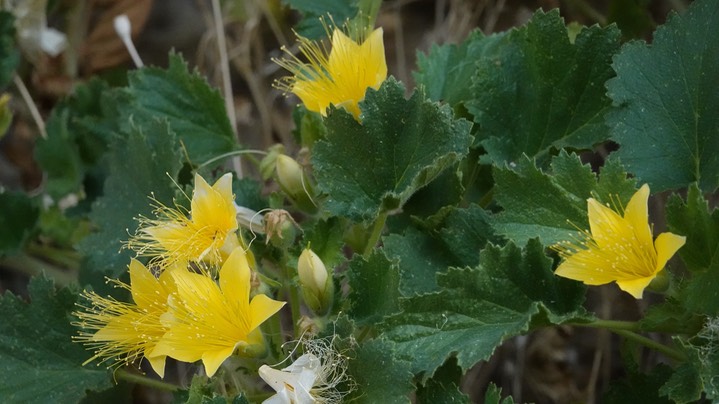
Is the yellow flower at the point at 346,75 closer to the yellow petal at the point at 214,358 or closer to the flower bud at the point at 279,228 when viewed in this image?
the flower bud at the point at 279,228

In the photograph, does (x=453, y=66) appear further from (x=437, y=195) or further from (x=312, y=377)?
(x=312, y=377)

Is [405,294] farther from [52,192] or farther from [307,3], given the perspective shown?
[52,192]

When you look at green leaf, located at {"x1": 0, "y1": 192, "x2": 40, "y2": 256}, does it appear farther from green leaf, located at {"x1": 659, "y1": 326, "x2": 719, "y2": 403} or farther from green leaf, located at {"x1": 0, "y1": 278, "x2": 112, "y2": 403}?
green leaf, located at {"x1": 659, "y1": 326, "x2": 719, "y2": 403}

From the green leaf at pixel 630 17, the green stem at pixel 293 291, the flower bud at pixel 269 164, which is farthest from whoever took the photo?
the green leaf at pixel 630 17

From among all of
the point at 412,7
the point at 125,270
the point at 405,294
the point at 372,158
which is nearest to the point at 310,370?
the point at 405,294

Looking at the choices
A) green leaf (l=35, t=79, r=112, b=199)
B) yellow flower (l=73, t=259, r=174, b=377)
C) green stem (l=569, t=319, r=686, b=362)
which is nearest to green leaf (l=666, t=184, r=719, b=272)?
green stem (l=569, t=319, r=686, b=362)

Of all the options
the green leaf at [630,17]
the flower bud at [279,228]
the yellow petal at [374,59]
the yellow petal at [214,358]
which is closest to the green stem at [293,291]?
the flower bud at [279,228]
